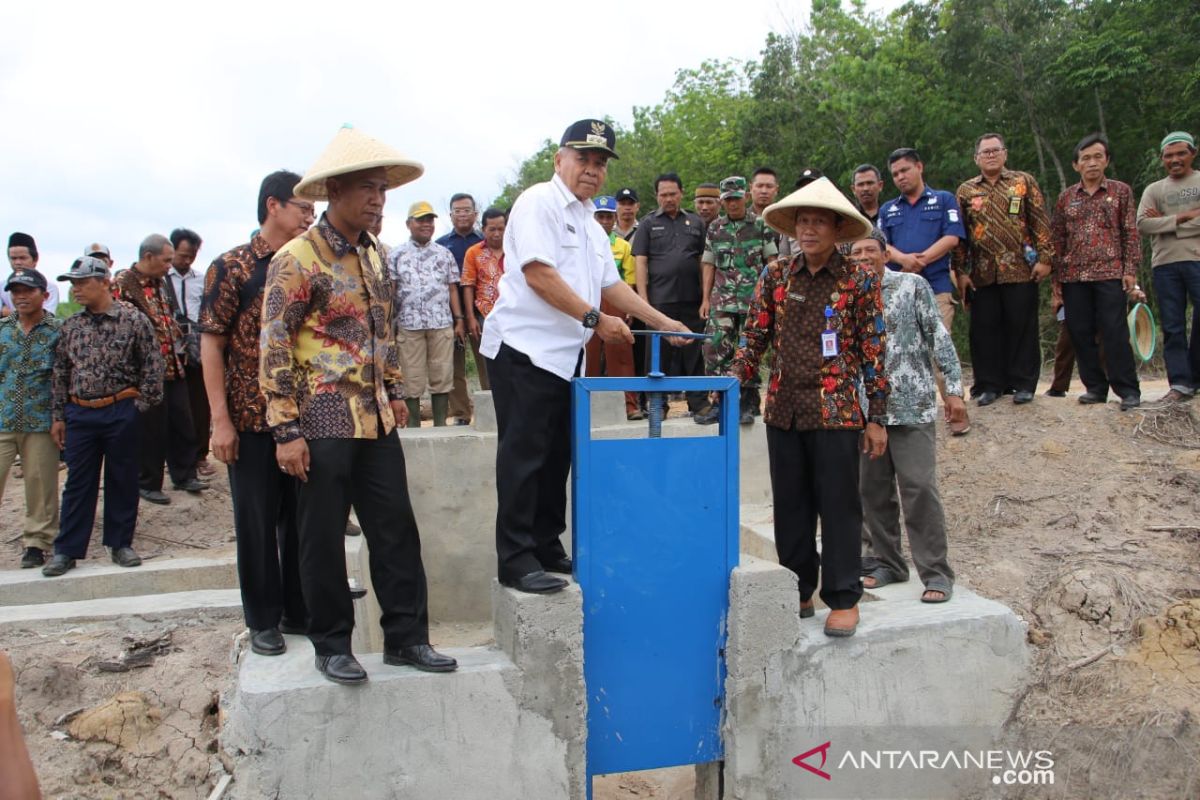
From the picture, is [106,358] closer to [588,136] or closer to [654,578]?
[588,136]

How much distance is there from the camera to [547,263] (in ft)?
12.1

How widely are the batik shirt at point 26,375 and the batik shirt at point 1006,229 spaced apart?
645 centimetres

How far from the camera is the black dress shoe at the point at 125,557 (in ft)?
20.1

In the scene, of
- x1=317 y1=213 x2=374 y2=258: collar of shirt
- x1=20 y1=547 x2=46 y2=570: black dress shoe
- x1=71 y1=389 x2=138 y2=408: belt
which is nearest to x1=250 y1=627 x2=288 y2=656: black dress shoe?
x1=317 y1=213 x2=374 y2=258: collar of shirt

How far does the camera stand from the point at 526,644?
3.72 metres

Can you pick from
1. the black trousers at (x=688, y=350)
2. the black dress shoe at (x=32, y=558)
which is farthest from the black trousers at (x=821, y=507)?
the black dress shoe at (x=32, y=558)

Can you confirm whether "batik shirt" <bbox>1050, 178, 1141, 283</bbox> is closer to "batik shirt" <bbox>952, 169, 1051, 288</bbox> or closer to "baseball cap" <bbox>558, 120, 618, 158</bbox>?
"batik shirt" <bbox>952, 169, 1051, 288</bbox>

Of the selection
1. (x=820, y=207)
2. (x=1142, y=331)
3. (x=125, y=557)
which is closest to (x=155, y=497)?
(x=125, y=557)

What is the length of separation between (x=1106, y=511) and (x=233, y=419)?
490 cm

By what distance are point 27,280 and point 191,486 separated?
1.94 meters

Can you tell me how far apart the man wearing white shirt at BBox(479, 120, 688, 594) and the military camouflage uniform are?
3343 millimetres

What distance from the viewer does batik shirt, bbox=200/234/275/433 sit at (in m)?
3.68

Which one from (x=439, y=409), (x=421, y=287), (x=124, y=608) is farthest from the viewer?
(x=439, y=409)

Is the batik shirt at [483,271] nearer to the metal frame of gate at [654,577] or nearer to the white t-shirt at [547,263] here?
the white t-shirt at [547,263]
